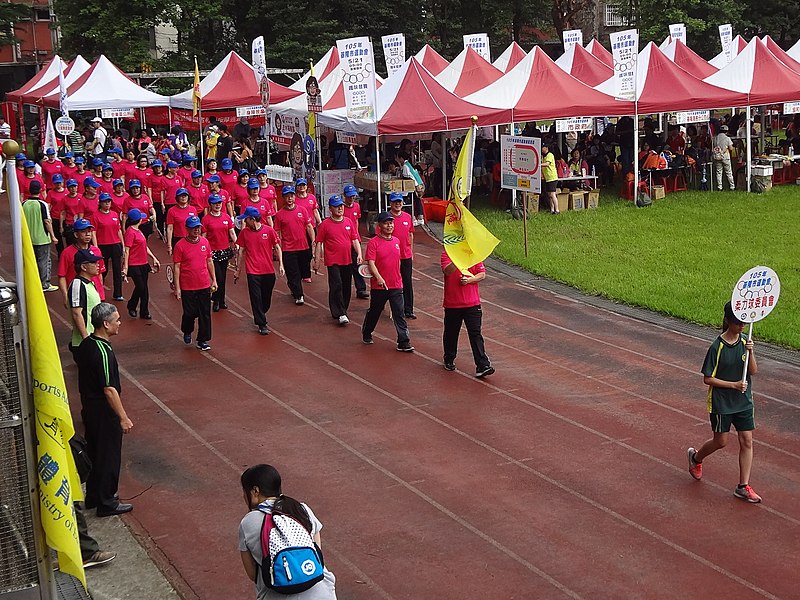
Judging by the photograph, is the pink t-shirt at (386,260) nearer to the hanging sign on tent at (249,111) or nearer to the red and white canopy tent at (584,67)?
the hanging sign on tent at (249,111)

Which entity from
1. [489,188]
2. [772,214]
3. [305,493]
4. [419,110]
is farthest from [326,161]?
[305,493]

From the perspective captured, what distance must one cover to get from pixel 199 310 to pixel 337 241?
2.36 m

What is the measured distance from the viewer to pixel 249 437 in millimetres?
10328

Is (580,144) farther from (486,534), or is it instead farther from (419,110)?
(486,534)

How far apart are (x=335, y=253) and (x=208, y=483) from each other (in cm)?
617

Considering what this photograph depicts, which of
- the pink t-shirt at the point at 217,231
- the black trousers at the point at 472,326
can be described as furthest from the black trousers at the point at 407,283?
the pink t-shirt at the point at 217,231

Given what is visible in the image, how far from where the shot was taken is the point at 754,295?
8.24m

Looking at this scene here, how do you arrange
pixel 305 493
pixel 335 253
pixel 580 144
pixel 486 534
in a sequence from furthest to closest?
pixel 580 144
pixel 335 253
pixel 305 493
pixel 486 534

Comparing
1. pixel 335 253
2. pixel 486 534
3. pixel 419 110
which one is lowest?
pixel 486 534

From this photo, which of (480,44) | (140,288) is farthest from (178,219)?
(480,44)

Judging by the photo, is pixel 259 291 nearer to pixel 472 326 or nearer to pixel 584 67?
pixel 472 326

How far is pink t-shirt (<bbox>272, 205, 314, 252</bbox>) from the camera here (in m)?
15.7

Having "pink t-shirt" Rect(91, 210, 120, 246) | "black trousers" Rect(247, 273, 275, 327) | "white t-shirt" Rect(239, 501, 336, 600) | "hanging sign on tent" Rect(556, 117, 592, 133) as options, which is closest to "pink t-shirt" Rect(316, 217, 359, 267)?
"black trousers" Rect(247, 273, 275, 327)

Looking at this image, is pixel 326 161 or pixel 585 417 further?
pixel 326 161
